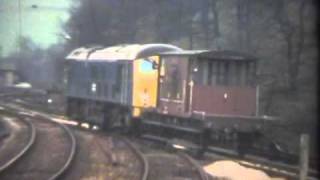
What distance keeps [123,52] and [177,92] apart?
4397 mm

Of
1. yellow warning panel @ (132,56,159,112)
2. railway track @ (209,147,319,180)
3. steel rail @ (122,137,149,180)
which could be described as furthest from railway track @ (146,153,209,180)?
yellow warning panel @ (132,56,159,112)

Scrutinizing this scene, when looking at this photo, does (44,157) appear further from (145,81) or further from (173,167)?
(145,81)

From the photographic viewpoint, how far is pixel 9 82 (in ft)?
238

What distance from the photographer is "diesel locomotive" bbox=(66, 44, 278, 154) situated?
730 inches

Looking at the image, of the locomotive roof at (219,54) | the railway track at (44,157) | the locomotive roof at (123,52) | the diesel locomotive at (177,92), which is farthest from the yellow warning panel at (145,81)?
the railway track at (44,157)

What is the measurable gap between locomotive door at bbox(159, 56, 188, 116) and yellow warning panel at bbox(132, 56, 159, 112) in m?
0.54

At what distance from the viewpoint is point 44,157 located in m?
17.5

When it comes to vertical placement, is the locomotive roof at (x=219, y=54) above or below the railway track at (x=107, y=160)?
above

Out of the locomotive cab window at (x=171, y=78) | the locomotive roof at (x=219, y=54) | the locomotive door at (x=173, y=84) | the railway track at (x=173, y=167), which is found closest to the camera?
the railway track at (x=173, y=167)

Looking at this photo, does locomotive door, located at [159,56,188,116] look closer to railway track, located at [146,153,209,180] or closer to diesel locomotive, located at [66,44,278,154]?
diesel locomotive, located at [66,44,278,154]

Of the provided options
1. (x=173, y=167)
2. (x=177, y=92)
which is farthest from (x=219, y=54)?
(x=173, y=167)

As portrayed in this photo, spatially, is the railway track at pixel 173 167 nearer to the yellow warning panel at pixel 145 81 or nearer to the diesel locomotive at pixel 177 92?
the diesel locomotive at pixel 177 92

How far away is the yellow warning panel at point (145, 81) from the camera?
70.8 ft

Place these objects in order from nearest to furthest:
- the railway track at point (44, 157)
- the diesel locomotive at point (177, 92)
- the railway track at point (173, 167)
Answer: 1. the railway track at point (173, 167)
2. the railway track at point (44, 157)
3. the diesel locomotive at point (177, 92)
